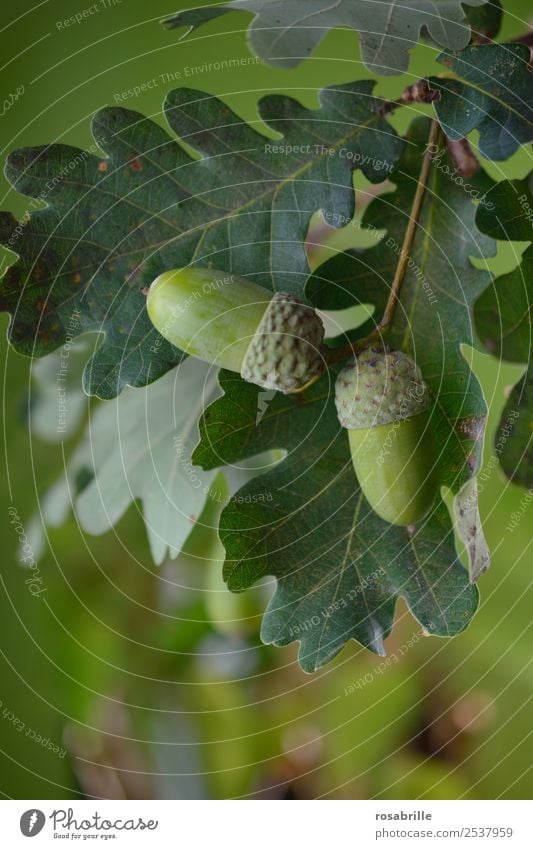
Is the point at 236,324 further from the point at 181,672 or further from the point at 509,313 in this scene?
the point at 181,672

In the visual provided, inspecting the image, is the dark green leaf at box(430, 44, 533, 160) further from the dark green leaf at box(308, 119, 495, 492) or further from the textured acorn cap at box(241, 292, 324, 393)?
the textured acorn cap at box(241, 292, 324, 393)

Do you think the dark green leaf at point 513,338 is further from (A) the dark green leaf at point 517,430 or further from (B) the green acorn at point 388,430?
(B) the green acorn at point 388,430

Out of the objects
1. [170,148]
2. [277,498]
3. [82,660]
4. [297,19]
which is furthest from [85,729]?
[297,19]
